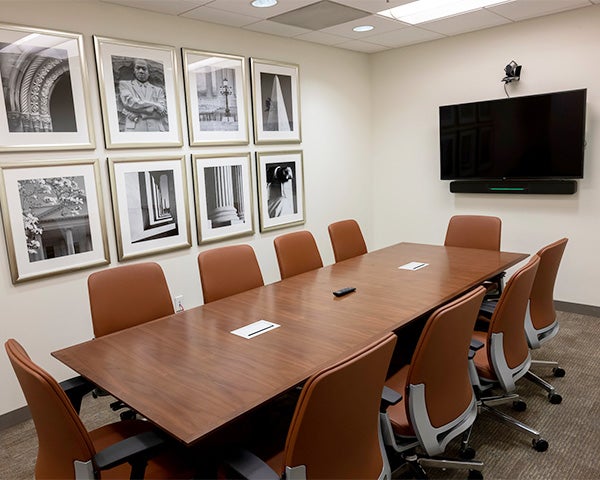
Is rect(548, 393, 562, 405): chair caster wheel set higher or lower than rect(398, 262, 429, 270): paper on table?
lower

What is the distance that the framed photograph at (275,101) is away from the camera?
435 cm

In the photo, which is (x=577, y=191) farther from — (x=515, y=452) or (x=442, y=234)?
(x=515, y=452)

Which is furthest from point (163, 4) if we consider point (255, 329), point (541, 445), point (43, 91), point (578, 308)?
point (578, 308)

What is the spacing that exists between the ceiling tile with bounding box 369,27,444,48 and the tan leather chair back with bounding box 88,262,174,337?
3.39m

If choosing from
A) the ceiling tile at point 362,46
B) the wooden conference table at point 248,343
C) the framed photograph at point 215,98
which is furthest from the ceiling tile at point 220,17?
the wooden conference table at point 248,343

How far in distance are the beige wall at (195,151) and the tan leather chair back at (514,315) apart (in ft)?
8.47

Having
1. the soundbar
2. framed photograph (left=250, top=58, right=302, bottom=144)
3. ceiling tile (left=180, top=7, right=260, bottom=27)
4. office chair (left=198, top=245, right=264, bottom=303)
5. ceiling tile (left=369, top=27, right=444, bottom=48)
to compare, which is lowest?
office chair (left=198, top=245, right=264, bottom=303)

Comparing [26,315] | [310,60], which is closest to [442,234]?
[310,60]

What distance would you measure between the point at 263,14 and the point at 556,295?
3.74 metres

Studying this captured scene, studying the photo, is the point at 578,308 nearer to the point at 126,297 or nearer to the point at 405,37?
the point at 405,37

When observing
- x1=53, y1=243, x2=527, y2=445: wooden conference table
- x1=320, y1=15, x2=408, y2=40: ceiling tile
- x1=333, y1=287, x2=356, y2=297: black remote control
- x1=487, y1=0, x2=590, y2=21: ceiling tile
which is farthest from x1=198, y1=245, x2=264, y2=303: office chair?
x1=487, y1=0, x2=590, y2=21: ceiling tile

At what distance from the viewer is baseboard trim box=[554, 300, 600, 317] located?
14.0ft

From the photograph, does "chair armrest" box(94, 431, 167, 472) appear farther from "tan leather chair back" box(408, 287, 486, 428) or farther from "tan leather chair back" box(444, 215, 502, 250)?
"tan leather chair back" box(444, 215, 502, 250)

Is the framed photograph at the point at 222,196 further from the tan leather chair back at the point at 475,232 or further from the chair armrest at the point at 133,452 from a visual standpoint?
the chair armrest at the point at 133,452
